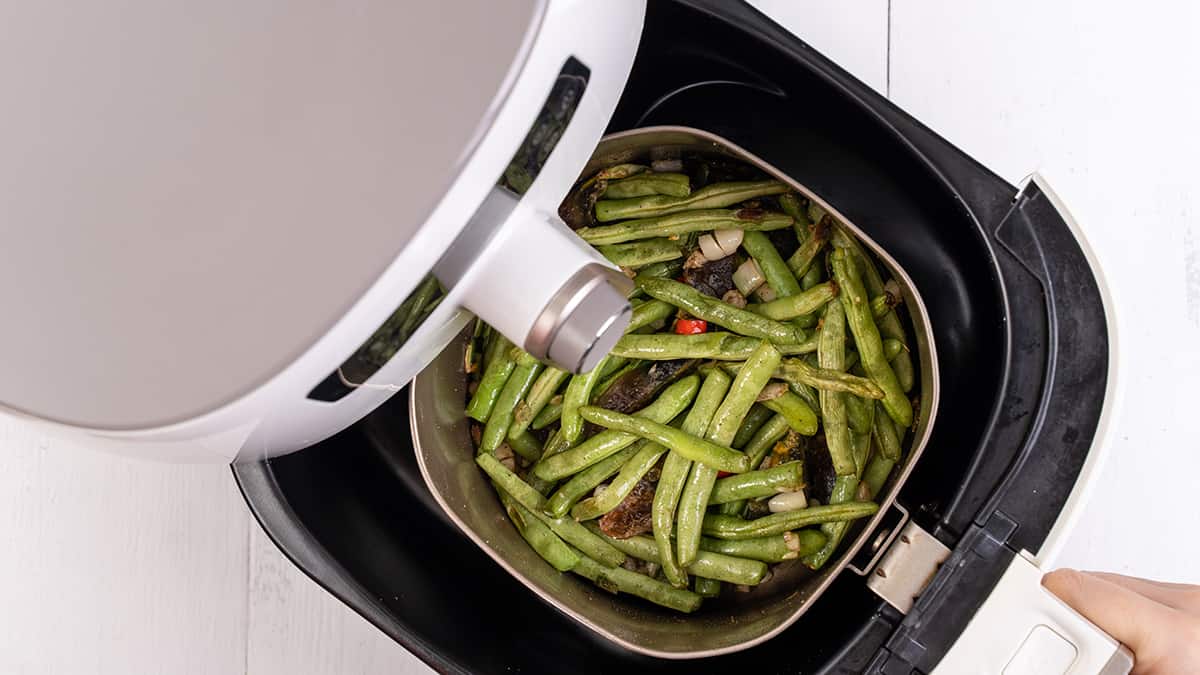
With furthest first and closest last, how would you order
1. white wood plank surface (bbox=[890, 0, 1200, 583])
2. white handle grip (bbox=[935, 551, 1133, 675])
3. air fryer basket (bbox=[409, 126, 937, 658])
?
white wood plank surface (bbox=[890, 0, 1200, 583]), air fryer basket (bbox=[409, 126, 937, 658]), white handle grip (bbox=[935, 551, 1133, 675])

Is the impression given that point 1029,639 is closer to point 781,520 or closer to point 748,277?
Answer: point 781,520

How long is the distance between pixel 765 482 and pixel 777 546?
0.20 ft

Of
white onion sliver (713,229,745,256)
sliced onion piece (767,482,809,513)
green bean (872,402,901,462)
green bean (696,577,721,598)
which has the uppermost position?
white onion sliver (713,229,745,256)

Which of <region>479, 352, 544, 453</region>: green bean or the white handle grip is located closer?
the white handle grip

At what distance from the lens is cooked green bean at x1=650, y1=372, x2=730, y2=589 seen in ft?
3.01

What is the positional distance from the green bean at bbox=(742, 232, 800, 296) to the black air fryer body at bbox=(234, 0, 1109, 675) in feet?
0.41

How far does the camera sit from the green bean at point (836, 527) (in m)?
0.88

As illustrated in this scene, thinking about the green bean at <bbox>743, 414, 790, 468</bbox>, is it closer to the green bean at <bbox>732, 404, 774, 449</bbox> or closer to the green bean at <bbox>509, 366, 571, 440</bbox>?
the green bean at <bbox>732, 404, 774, 449</bbox>

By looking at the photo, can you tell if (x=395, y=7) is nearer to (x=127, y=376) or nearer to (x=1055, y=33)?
(x=127, y=376)

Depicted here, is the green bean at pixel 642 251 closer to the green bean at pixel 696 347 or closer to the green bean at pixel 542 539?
the green bean at pixel 696 347

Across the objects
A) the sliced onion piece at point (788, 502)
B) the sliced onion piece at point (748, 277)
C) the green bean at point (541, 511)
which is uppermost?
the sliced onion piece at point (748, 277)

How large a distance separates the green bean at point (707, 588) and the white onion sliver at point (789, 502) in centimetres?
10

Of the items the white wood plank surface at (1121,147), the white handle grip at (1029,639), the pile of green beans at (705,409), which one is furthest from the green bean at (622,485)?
the white wood plank surface at (1121,147)

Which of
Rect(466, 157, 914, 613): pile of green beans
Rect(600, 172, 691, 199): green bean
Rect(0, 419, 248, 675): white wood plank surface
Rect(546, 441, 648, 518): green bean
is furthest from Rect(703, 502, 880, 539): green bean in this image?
Rect(0, 419, 248, 675): white wood plank surface
